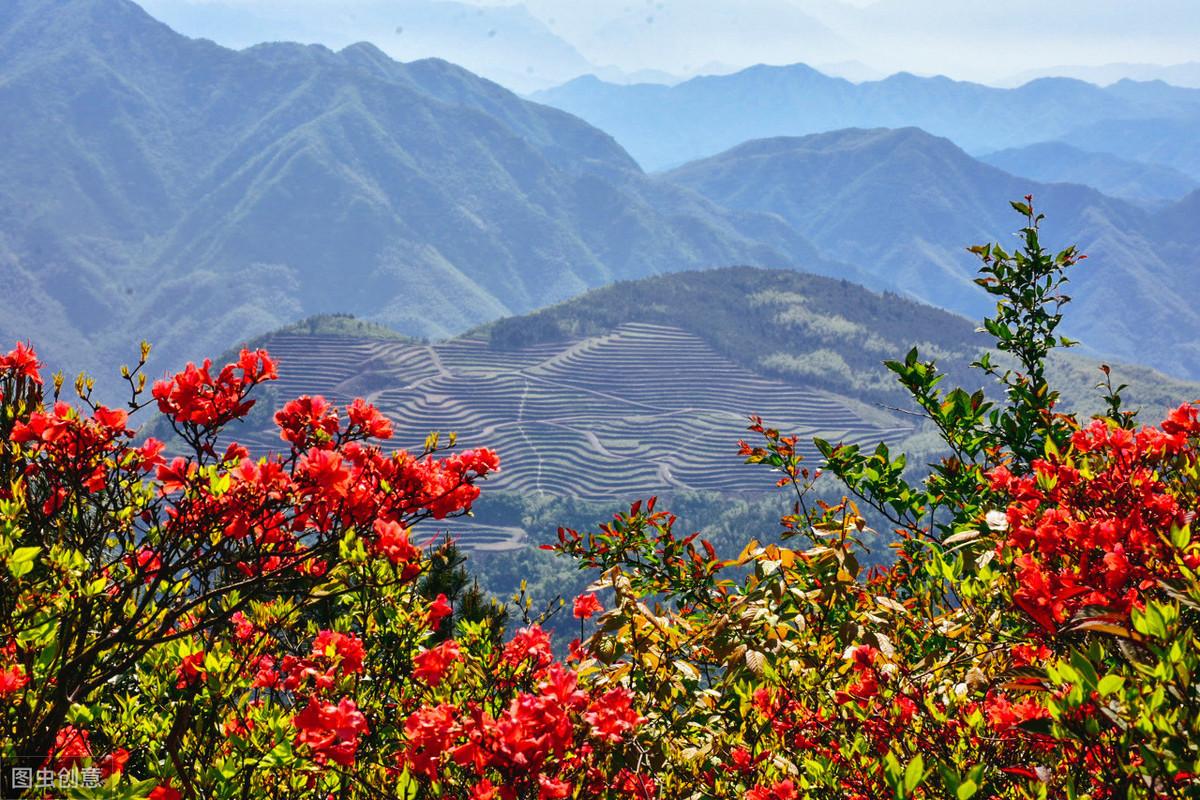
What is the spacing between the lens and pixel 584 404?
163 metres

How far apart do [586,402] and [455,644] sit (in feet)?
522

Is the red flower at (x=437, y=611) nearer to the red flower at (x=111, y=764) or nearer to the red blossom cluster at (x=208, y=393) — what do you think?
the red blossom cluster at (x=208, y=393)

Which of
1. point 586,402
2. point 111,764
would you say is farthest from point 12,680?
point 586,402

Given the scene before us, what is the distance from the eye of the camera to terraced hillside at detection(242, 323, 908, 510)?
143 metres

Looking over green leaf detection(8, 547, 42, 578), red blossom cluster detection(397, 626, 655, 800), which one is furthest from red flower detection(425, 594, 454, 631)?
green leaf detection(8, 547, 42, 578)

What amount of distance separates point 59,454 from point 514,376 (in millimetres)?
165732

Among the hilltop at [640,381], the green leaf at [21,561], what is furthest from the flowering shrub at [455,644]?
the hilltop at [640,381]

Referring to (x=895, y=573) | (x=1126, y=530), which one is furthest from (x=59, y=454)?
(x=895, y=573)

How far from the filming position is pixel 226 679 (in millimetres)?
3246

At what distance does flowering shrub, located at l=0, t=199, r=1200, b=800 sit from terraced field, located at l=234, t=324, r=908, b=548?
12323 centimetres

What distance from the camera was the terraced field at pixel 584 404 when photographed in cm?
14200

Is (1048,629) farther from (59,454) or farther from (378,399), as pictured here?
(378,399)

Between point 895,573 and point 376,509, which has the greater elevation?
point 376,509

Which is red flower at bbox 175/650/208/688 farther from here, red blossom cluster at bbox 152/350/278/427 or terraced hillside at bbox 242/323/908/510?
terraced hillside at bbox 242/323/908/510
